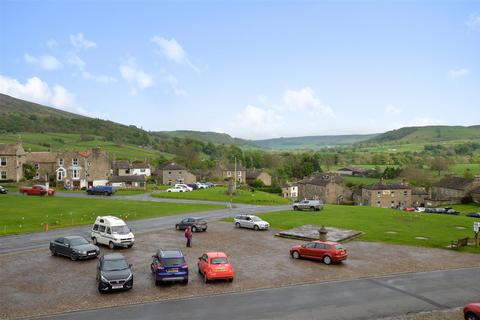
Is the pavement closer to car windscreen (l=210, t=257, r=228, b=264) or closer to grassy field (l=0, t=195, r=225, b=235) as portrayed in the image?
car windscreen (l=210, t=257, r=228, b=264)

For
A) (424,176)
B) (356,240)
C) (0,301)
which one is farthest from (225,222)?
(424,176)

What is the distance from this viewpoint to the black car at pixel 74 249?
27.9m

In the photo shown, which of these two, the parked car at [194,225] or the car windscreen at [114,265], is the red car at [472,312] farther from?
the parked car at [194,225]

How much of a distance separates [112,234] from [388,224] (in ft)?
91.8

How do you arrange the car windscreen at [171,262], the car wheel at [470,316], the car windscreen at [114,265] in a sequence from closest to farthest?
the car wheel at [470,316], the car windscreen at [114,265], the car windscreen at [171,262]

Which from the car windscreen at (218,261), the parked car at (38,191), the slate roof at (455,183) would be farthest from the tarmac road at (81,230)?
the slate roof at (455,183)

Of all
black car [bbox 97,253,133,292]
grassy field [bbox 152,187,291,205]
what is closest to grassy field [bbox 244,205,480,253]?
grassy field [bbox 152,187,291,205]

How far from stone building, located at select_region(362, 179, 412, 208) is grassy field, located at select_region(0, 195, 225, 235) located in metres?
49.1

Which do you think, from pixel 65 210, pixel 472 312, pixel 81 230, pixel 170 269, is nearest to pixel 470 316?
pixel 472 312

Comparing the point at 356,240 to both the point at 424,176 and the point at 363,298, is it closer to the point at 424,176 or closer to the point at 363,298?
the point at 363,298

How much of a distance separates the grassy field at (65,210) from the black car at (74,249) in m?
12.4

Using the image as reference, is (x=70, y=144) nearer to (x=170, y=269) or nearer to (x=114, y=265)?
(x=114, y=265)

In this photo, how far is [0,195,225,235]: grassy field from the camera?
4294cm

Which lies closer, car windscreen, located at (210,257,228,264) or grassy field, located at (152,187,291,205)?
car windscreen, located at (210,257,228,264)
